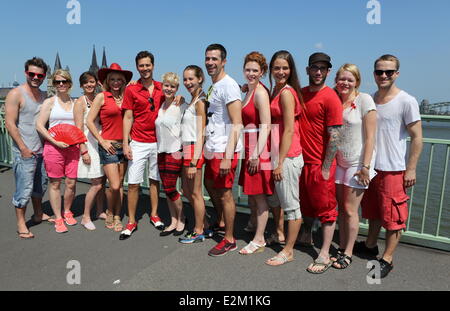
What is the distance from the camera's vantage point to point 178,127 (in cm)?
354

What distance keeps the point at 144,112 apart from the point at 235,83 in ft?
3.89

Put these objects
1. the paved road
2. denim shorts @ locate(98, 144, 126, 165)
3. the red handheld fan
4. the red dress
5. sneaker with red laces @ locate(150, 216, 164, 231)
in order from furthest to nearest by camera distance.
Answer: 1. sneaker with red laces @ locate(150, 216, 164, 231)
2. denim shorts @ locate(98, 144, 126, 165)
3. the red handheld fan
4. the red dress
5. the paved road

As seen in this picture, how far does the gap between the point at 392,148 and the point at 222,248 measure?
6.06ft

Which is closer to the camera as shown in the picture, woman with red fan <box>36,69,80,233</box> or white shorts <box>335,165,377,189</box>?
white shorts <box>335,165,377,189</box>

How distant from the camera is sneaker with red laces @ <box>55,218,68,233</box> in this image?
12.4 feet

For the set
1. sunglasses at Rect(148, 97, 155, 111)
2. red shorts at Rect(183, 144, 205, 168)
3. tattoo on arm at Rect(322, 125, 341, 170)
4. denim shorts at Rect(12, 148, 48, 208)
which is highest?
sunglasses at Rect(148, 97, 155, 111)

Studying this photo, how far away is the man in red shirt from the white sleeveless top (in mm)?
1081

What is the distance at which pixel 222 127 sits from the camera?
3.10m

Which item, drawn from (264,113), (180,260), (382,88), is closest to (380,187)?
(382,88)

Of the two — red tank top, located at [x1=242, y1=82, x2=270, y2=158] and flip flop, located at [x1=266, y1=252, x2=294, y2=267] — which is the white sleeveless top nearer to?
red tank top, located at [x1=242, y1=82, x2=270, y2=158]

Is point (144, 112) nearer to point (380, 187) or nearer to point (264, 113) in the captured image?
point (264, 113)

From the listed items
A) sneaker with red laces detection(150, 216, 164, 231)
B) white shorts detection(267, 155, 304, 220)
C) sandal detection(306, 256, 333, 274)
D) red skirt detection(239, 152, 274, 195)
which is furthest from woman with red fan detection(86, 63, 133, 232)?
sandal detection(306, 256, 333, 274)

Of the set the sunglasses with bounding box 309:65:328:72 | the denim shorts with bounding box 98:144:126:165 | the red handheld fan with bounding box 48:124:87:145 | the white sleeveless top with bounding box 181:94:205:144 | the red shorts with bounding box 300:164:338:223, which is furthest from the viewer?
the denim shorts with bounding box 98:144:126:165

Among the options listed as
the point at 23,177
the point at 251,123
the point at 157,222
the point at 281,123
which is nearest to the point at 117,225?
the point at 157,222
